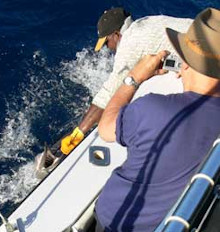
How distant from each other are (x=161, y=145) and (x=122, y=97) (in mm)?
628

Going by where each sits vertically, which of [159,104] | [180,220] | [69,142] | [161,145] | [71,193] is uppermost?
[180,220]

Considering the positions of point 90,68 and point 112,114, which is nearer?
point 112,114

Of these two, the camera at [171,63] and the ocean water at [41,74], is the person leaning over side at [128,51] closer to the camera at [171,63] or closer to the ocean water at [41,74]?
the camera at [171,63]

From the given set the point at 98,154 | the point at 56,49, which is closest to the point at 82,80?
the point at 56,49

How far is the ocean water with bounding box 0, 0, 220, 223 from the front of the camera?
550 cm

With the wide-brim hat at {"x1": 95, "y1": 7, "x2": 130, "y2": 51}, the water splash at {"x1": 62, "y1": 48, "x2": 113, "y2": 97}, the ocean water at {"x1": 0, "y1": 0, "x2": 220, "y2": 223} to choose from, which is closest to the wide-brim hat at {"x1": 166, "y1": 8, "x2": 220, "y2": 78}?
the wide-brim hat at {"x1": 95, "y1": 7, "x2": 130, "y2": 51}

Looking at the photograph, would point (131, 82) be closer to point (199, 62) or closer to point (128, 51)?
point (199, 62)

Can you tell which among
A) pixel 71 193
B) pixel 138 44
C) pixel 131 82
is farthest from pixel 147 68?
pixel 138 44

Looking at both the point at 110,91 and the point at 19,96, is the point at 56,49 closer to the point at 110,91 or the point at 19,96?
the point at 19,96

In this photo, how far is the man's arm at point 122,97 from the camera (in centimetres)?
277

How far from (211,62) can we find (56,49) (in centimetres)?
474

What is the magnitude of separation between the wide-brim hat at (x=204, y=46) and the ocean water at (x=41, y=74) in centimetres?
278

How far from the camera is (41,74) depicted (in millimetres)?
6355

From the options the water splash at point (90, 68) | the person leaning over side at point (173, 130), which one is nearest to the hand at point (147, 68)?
the person leaning over side at point (173, 130)
